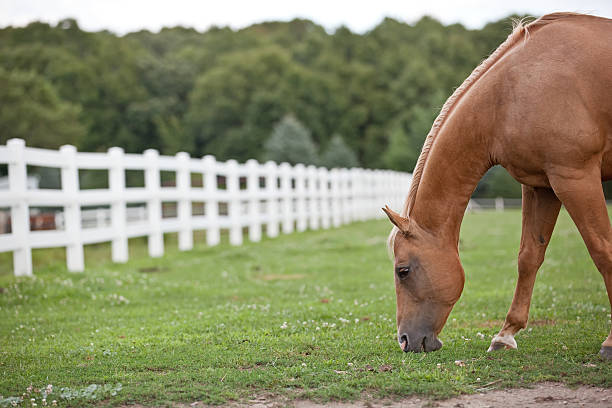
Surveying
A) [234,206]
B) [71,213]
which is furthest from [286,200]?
[71,213]

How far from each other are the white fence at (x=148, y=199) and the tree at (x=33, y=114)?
94.3 feet

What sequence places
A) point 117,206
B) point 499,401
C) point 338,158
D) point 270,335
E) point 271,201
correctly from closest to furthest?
point 499,401 → point 270,335 → point 117,206 → point 271,201 → point 338,158

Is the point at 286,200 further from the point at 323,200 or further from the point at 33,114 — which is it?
the point at 33,114

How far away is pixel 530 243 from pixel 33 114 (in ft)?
148

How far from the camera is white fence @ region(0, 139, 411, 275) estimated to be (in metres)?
8.23

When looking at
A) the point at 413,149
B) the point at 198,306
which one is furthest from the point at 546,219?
the point at 413,149

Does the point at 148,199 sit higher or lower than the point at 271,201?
higher

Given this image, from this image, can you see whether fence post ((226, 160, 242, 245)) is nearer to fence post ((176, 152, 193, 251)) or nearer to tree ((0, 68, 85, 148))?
fence post ((176, 152, 193, 251))

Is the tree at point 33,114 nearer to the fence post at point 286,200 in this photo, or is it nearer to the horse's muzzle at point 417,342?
the fence post at point 286,200

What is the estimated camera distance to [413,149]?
2313 inches

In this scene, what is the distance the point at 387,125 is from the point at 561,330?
235ft

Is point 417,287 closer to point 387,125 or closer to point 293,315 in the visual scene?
point 293,315

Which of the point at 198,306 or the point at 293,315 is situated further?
the point at 198,306

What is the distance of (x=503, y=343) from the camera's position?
14.7 feet
